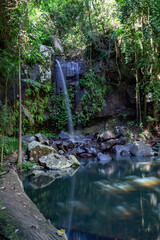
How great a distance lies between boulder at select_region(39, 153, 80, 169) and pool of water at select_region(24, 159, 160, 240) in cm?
115

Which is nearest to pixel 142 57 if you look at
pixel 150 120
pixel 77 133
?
pixel 150 120

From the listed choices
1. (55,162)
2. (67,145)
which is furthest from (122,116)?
(55,162)

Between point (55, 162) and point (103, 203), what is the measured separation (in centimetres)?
348

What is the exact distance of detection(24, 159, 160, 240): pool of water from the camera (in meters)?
2.18

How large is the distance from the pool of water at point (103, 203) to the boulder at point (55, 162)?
3.79 ft

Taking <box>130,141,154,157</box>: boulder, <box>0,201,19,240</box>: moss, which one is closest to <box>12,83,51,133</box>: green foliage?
<box>130,141,154,157</box>: boulder

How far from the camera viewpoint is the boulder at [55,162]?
6.11 metres

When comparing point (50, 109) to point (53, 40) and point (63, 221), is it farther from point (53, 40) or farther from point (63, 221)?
point (63, 221)

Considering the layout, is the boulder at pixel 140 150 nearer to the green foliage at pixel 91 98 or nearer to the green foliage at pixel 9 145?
the green foliage at pixel 91 98

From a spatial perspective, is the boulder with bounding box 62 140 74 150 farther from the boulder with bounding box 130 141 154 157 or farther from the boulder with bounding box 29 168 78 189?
the boulder with bounding box 130 141 154 157

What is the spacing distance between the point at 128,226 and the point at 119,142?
7.31 metres

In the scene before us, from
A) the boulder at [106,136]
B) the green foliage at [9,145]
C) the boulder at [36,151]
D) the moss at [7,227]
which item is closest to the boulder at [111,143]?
the boulder at [106,136]

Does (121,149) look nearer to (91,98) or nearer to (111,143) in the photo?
(111,143)

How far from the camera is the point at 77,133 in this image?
38.1 feet
